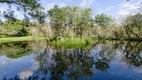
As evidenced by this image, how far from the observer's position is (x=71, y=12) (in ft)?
274

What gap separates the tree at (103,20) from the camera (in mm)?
140125

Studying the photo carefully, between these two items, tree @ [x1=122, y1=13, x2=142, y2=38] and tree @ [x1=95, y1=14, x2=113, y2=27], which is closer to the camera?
tree @ [x1=122, y1=13, x2=142, y2=38]

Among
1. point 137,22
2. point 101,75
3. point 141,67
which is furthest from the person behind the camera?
point 137,22

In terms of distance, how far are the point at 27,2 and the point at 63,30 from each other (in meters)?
65.9

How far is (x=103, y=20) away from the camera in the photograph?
140 meters

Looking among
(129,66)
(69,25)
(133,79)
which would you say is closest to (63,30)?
(69,25)

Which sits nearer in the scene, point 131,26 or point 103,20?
point 131,26

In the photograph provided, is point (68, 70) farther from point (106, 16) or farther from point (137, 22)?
point (106, 16)

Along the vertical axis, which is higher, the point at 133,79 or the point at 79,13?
the point at 79,13

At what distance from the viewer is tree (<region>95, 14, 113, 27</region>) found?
460 feet

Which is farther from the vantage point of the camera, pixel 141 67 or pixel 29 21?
pixel 141 67

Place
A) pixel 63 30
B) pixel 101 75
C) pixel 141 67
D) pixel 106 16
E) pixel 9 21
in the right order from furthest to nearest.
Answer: pixel 106 16 < pixel 63 30 < pixel 141 67 < pixel 101 75 < pixel 9 21

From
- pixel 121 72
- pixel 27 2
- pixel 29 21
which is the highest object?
pixel 27 2

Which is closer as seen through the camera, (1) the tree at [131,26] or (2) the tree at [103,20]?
(1) the tree at [131,26]
